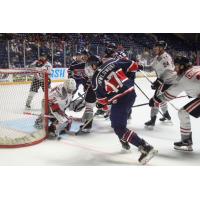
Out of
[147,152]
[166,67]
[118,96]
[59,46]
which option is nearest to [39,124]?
[118,96]

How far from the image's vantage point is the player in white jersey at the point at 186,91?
2.58 m

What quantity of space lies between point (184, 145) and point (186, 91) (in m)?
0.46

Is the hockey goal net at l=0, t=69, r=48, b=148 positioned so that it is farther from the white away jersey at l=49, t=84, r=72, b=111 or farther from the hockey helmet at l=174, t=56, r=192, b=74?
the hockey helmet at l=174, t=56, r=192, b=74

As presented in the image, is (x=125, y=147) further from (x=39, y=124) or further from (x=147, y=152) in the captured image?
(x=39, y=124)

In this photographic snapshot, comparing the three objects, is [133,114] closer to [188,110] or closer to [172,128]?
[172,128]

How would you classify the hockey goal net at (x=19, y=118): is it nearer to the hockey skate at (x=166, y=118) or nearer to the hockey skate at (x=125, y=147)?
the hockey skate at (x=125, y=147)

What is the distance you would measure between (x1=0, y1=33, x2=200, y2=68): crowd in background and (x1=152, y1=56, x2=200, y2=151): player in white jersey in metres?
4.46

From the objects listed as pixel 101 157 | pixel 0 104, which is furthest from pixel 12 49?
pixel 101 157

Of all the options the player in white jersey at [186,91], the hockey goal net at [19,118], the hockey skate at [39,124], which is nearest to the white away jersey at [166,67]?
the player in white jersey at [186,91]

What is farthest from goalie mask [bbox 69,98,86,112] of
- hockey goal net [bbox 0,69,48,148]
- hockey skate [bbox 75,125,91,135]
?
hockey skate [bbox 75,125,91,135]

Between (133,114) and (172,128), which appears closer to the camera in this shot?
(172,128)

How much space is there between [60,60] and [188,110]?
17.0 ft

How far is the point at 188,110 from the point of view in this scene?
8.82 ft

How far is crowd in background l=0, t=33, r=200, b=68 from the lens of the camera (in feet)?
21.8
